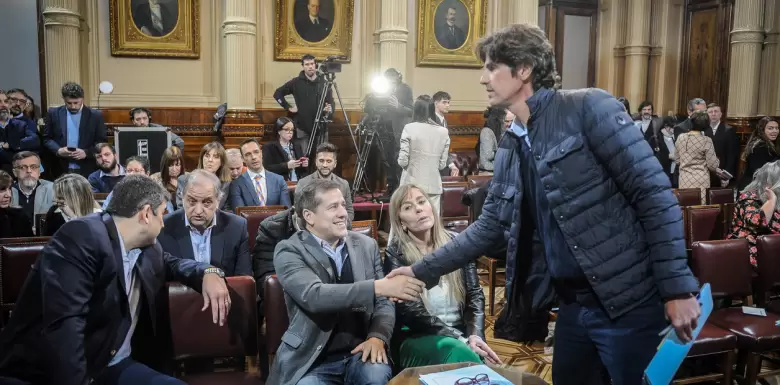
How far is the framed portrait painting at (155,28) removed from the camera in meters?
7.80

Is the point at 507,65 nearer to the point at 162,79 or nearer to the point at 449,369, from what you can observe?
the point at 449,369

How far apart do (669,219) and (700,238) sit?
323 centimetres

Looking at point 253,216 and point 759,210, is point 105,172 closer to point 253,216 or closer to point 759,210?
point 253,216

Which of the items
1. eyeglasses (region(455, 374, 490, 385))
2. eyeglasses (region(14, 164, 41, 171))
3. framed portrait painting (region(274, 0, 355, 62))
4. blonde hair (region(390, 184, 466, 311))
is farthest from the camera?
framed portrait painting (region(274, 0, 355, 62))

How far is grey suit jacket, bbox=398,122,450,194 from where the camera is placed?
5.62m

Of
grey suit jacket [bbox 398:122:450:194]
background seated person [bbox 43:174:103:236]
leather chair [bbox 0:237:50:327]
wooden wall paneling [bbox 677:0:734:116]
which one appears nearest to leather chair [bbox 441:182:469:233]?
grey suit jacket [bbox 398:122:450:194]

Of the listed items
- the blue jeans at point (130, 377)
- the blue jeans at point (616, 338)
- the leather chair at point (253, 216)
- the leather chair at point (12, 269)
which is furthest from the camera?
the leather chair at point (253, 216)

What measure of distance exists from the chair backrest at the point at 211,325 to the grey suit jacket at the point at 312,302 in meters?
0.24

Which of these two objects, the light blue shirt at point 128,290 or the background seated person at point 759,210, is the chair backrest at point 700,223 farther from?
the light blue shirt at point 128,290

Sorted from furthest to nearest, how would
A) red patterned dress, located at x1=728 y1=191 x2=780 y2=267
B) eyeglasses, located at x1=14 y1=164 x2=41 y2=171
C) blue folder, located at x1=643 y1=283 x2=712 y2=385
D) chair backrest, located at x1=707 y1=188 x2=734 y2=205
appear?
chair backrest, located at x1=707 y1=188 x2=734 y2=205, eyeglasses, located at x1=14 y1=164 x2=41 y2=171, red patterned dress, located at x1=728 y1=191 x2=780 y2=267, blue folder, located at x1=643 y1=283 x2=712 y2=385

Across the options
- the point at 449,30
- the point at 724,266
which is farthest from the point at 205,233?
the point at 449,30

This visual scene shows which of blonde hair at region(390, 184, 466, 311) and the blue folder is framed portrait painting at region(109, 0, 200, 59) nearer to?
blonde hair at region(390, 184, 466, 311)

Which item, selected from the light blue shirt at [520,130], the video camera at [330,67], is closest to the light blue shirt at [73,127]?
the video camera at [330,67]

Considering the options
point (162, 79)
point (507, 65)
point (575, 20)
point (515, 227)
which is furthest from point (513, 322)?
point (575, 20)
